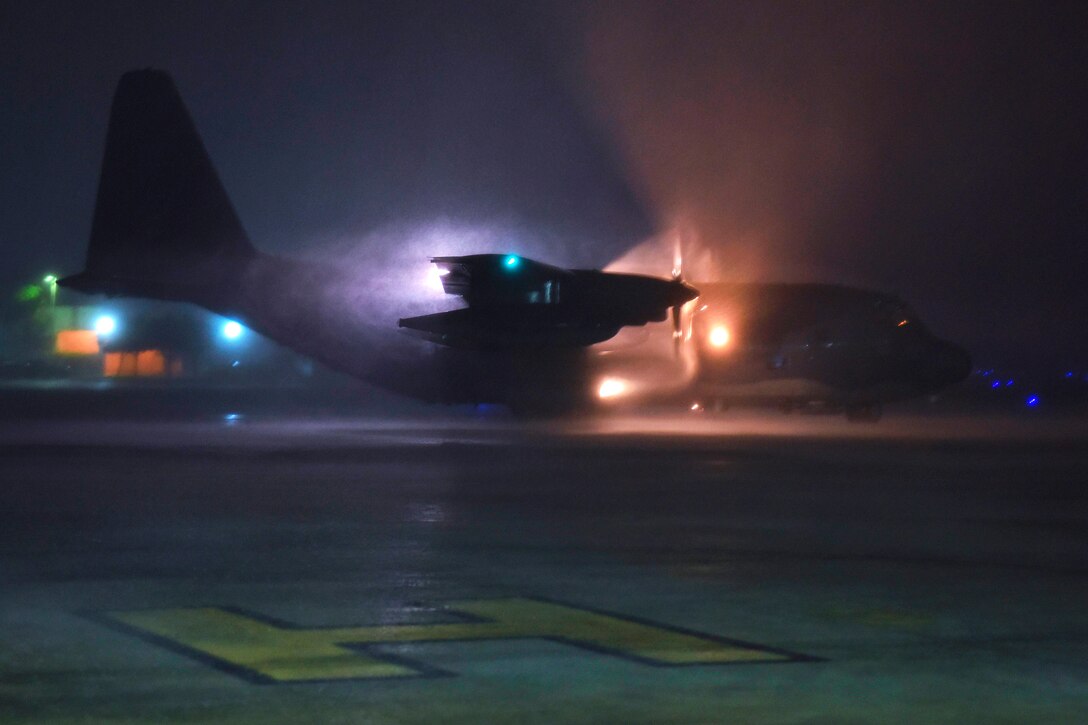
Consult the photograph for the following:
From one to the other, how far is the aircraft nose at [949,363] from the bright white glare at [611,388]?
26.4 feet

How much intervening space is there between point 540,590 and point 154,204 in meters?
25.7

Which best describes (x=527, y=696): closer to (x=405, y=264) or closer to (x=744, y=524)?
(x=744, y=524)

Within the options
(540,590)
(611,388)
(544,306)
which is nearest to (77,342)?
(611,388)

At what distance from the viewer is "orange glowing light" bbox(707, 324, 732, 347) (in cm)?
3391

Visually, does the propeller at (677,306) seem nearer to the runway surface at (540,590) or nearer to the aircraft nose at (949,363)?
the aircraft nose at (949,363)

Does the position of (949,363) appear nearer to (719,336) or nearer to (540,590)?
(719,336)

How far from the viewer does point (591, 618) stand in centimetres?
945

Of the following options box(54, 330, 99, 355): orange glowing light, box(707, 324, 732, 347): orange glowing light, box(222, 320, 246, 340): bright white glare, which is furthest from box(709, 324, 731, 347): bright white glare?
box(54, 330, 99, 355): orange glowing light

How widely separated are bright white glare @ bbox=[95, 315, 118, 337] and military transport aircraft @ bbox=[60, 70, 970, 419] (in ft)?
158

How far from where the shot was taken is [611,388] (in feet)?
109

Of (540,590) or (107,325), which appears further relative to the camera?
(107,325)

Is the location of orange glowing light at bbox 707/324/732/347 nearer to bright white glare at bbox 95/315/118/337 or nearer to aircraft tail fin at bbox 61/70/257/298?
aircraft tail fin at bbox 61/70/257/298

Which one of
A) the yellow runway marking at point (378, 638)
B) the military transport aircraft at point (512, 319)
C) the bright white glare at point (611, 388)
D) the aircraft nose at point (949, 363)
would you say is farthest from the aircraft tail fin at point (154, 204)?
the yellow runway marking at point (378, 638)

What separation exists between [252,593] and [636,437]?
18701 mm
